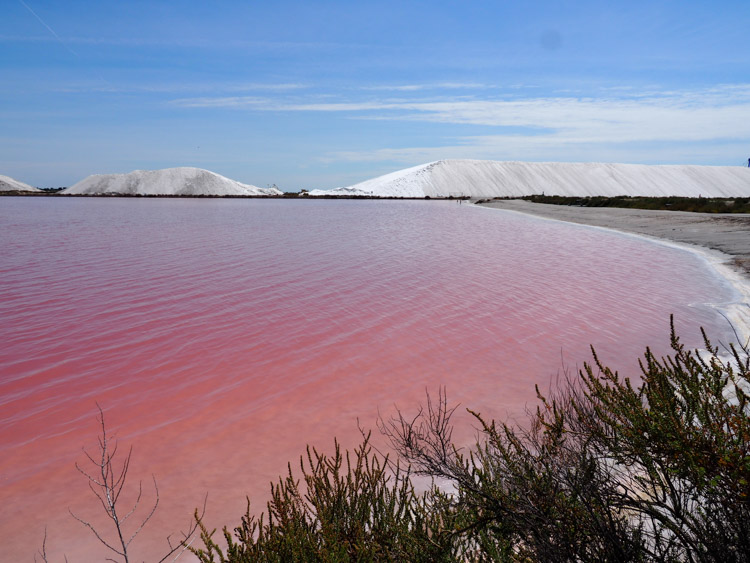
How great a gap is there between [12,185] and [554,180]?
450 feet

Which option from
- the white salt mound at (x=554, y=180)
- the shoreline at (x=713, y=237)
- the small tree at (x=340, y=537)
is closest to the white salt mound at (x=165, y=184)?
the white salt mound at (x=554, y=180)

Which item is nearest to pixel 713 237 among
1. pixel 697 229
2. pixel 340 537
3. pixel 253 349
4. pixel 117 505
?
pixel 697 229

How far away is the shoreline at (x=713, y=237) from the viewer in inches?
332

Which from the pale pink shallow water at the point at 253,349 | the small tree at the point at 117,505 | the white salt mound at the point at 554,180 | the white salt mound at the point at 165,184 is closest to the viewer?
the small tree at the point at 117,505

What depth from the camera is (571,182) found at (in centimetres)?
11731

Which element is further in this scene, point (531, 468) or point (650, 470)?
point (531, 468)

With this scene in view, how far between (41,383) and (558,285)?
30.8ft

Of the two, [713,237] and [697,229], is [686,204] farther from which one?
[713,237]

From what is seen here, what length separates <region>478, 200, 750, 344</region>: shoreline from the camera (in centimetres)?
843

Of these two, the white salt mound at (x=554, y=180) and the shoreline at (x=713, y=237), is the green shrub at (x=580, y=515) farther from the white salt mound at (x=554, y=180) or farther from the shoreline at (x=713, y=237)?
the white salt mound at (x=554, y=180)

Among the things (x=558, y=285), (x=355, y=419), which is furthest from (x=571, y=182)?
(x=355, y=419)

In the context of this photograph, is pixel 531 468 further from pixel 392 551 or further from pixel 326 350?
pixel 326 350

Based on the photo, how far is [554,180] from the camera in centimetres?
11731

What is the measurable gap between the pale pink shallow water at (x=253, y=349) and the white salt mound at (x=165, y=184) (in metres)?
121
